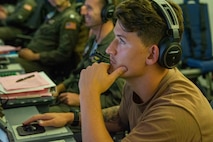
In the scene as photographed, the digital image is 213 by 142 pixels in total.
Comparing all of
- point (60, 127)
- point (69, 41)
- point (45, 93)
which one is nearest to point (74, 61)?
point (69, 41)

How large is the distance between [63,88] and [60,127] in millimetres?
981

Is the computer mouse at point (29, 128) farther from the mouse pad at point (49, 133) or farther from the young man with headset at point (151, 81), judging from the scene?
the young man with headset at point (151, 81)

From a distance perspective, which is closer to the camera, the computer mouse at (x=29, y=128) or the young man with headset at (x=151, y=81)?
the young man with headset at (x=151, y=81)

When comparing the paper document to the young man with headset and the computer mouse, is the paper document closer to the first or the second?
the computer mouse

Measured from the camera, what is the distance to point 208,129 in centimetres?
109

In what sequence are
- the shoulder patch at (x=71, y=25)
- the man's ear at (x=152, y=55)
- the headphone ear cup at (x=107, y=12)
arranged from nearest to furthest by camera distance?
1. the man's ear at (x=152, y=55)
2. the headphone ear cup at (x=107, y=12)
3. the shoulder patch at (x=71, y=25)

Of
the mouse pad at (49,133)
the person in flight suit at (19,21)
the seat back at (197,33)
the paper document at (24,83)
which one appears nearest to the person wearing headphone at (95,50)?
the paper document at (24,83)

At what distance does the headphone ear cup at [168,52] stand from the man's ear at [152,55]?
0.01 m

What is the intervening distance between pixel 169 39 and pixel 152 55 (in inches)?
3.0

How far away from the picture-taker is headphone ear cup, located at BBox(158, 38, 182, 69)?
1.11 metres

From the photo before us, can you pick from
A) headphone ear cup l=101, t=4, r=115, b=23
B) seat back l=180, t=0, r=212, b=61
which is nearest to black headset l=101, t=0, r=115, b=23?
headphone ear cup l=101, t=4, r=115, b=23

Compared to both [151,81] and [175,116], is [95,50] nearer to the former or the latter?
[151,81]

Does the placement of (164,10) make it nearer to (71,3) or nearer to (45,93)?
(45,93)

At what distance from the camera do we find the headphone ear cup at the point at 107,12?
1.94 meters
